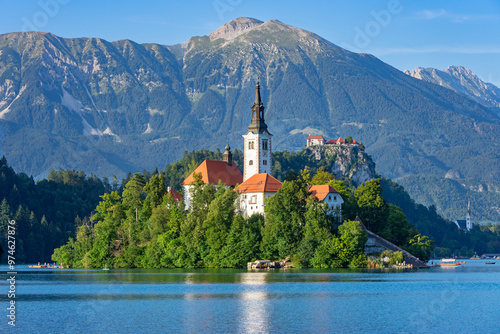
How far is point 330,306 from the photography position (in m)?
69.3

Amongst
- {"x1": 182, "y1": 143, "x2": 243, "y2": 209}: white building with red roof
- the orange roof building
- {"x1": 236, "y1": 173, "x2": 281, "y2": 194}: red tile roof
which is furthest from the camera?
{"x1": 182, "y1": 143, "x2": 243, "y2": 209}: white building with red roof

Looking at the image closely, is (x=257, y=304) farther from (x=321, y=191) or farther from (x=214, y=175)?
(x=214, y=175)

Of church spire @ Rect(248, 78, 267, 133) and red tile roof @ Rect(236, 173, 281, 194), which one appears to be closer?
red tile roof @ Rect(236, 173, 281, 194)

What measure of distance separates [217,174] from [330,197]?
28080 mm

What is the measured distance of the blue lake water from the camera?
58.1 metres

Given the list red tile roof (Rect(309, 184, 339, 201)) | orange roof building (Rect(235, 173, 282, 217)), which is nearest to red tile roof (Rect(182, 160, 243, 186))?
orange roof building (Rect(235, 173, 282, 217))

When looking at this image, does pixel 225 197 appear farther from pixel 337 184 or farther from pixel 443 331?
pixel 443 331

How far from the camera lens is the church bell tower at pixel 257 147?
144 m

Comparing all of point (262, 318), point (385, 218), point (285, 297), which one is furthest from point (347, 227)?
point (262, 318)

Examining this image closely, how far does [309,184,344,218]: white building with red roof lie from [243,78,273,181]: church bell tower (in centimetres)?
2169

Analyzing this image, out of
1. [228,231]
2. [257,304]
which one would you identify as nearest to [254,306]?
[257,304]

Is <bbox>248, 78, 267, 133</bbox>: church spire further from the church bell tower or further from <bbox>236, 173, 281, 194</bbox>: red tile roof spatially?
<bbox>236, 173, 281, 194</bbox>: red tile roof

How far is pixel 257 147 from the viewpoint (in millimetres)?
144375

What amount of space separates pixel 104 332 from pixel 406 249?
8443 centimetres
